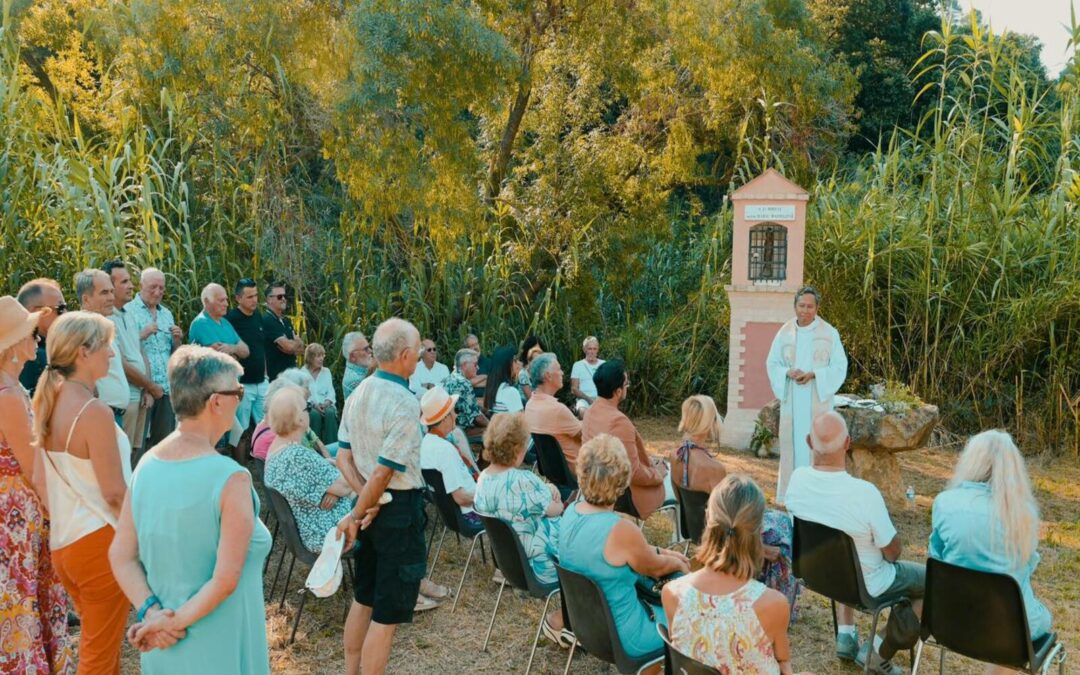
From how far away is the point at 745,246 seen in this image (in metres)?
9.88

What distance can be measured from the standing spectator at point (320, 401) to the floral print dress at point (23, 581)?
373cm

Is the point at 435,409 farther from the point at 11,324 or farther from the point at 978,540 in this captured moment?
the point at 978,540

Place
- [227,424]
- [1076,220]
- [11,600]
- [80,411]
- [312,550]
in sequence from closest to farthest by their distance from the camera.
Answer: [227,424]
[80,411]
[11,600]
[312,550]
[1076,220]

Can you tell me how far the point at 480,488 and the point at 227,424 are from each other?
219 centimetres

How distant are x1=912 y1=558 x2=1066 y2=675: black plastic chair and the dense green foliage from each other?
19.2ft

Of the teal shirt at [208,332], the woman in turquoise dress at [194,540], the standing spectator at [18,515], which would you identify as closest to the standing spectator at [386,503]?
the woman in turquoise dress at [194,540]

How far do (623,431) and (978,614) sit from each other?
2.05 meters

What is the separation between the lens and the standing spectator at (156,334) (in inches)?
231

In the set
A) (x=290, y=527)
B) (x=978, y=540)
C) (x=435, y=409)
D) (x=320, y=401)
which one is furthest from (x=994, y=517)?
(x=320, y=401)

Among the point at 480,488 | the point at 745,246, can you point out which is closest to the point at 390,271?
the point at 745,246

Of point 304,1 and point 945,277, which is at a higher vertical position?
point 304,1

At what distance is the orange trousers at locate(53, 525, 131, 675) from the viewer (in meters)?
2.97

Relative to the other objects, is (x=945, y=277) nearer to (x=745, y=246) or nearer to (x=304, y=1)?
(x=745, y=246)

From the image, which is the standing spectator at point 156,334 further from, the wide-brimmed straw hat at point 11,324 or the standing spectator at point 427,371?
the wide-brimmed straw hat at point 11,324
